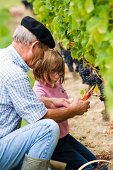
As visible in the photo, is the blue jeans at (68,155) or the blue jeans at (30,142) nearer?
the blue jeans at (30,142)

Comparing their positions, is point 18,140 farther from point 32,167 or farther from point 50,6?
point 50,6

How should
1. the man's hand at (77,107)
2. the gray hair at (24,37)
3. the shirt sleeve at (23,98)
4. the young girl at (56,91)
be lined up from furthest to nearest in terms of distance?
the young girl at (56,91)
the man's hand at (77,107)
the gray hair at (24,37)
the shirt sleeve at (23,98)

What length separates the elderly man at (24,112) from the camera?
11.6ft

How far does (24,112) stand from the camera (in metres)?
3.58

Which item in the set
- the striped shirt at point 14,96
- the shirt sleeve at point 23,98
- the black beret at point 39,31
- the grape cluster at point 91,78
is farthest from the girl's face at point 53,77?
the grape cluster at point 91,78

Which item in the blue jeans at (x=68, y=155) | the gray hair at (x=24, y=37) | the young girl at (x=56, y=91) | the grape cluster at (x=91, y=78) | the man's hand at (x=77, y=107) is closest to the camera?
the gray hair at (x=24, y=37)

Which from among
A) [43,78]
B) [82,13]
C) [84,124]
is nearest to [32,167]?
[43,78]

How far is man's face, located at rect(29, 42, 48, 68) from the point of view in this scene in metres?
3.69

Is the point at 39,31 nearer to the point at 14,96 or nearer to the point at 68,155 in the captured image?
the point at 14,96

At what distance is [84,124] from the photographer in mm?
5887

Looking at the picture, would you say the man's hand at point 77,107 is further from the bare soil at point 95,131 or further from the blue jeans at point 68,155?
the bare soil at point 95,131

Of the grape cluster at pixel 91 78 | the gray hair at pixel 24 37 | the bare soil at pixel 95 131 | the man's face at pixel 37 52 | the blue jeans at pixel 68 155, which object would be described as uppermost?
the gray hair at pixel 24 37

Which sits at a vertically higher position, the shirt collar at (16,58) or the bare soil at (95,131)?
the shirt collar at (16,58)

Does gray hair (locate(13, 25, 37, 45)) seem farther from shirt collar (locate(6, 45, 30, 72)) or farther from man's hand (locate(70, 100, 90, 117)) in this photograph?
man's hand (locate(70, 100, 90, 117))
